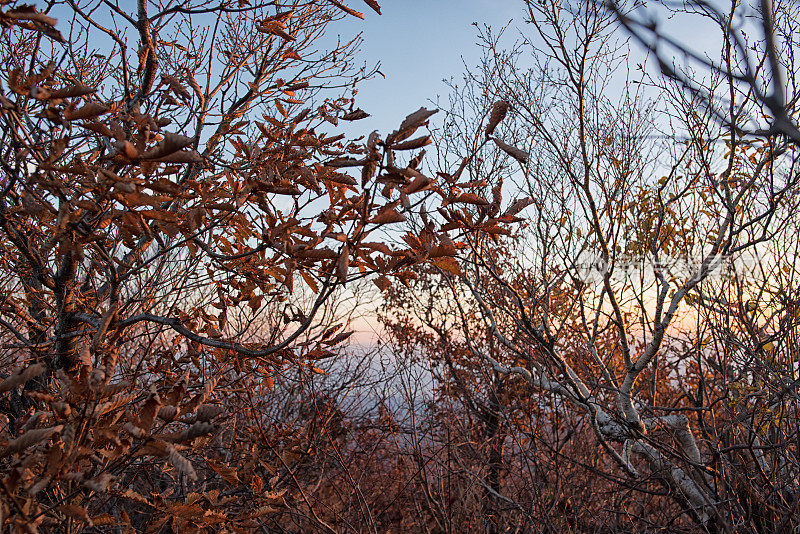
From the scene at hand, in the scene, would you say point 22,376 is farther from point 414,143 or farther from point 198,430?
point 414,143

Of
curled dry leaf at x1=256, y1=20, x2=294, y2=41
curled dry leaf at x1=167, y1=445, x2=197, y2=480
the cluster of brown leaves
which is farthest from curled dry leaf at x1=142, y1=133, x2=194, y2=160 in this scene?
curled dry leaf at x1=256, y1=20, x2=294, y2=41

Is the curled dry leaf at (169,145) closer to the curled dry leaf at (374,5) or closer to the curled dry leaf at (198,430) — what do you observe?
the curled dry leaf at (198,430)

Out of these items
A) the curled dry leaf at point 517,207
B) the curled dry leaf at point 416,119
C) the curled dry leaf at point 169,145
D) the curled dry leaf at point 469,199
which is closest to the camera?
the curled dry leaf at point 169,145

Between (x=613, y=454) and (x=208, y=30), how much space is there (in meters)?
4.48

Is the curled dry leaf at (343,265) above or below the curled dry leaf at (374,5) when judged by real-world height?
below

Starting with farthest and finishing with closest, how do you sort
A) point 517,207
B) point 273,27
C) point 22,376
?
point 273,27, point 517,207, point 22,376

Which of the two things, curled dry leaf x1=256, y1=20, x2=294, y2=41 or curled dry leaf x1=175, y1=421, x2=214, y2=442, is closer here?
curled dry leaf x1=175, y1=421, x2=214, y2=442

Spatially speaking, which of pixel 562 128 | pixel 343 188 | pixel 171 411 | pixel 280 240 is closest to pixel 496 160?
pixel 562 128

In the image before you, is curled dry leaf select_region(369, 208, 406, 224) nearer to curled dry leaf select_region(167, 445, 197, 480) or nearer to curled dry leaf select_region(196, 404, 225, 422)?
curled dry leaf select_region(196, 404, 225, 422)

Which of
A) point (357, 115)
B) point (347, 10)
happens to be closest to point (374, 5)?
point (347, 10)

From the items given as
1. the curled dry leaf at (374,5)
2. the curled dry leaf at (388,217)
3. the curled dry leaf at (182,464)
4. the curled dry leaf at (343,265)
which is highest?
the curled dry leaf at (374,5)

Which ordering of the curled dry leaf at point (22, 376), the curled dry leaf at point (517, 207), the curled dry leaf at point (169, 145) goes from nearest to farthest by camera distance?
the curled dry leaf at point (22, 376) → the curled dry leaf at point (169, 145) → the curled dry leaf at point (517, 207)

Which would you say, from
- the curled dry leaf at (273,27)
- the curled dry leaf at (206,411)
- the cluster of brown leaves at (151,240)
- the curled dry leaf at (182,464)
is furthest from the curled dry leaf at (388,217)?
the curled dry leaf at (273,27)

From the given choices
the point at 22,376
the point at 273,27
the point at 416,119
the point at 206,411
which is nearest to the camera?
the point at 22,376
